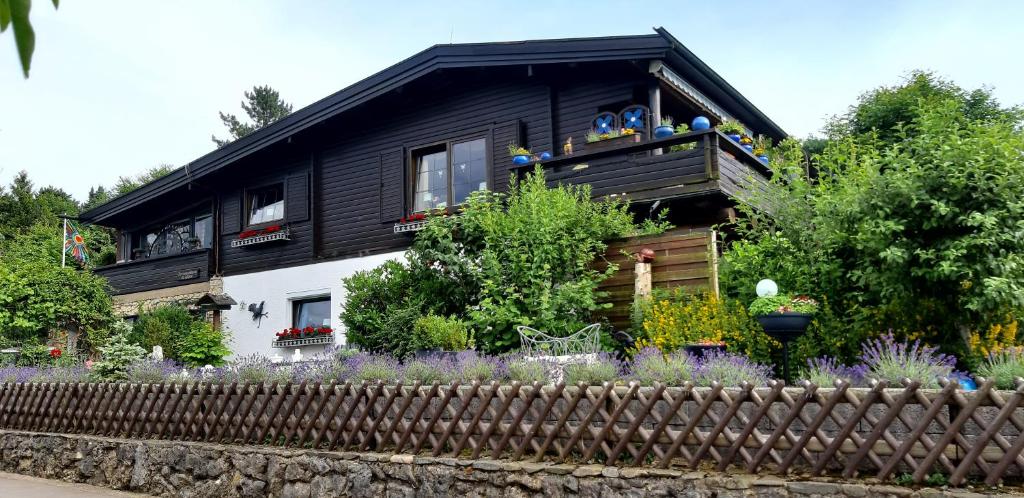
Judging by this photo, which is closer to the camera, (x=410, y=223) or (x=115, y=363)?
(x=115, y=363)

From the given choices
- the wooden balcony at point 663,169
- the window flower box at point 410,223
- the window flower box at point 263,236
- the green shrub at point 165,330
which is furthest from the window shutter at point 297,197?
the wooden balcony at point 663,169

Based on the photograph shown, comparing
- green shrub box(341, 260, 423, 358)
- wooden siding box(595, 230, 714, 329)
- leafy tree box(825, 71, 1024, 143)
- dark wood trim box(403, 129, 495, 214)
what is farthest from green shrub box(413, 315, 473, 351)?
leafy tree box(825, 71, 1024, 143)

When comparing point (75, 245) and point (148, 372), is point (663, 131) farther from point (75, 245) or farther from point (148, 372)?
point (75, 245)

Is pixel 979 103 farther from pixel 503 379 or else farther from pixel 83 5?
pixel 83 5

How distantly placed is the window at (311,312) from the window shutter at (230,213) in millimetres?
2480

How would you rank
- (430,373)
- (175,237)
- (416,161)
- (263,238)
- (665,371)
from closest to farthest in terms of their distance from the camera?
(665,371) → (430,373) → (416,161) → (263,238) → (175,237)

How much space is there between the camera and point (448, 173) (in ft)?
43.3

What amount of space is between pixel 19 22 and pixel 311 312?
13788 mm

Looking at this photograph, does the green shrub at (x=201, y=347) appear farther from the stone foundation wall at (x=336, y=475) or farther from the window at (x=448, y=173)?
the stone foundation wall at (x=336, y=475)

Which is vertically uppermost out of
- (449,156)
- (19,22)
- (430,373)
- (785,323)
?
(449,156)

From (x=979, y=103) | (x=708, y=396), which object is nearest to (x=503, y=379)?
(x=708, y=396)

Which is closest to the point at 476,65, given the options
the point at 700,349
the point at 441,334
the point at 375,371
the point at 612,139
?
the point at 612,139

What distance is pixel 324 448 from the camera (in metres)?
6.41

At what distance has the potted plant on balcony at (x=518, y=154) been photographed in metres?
11.5
